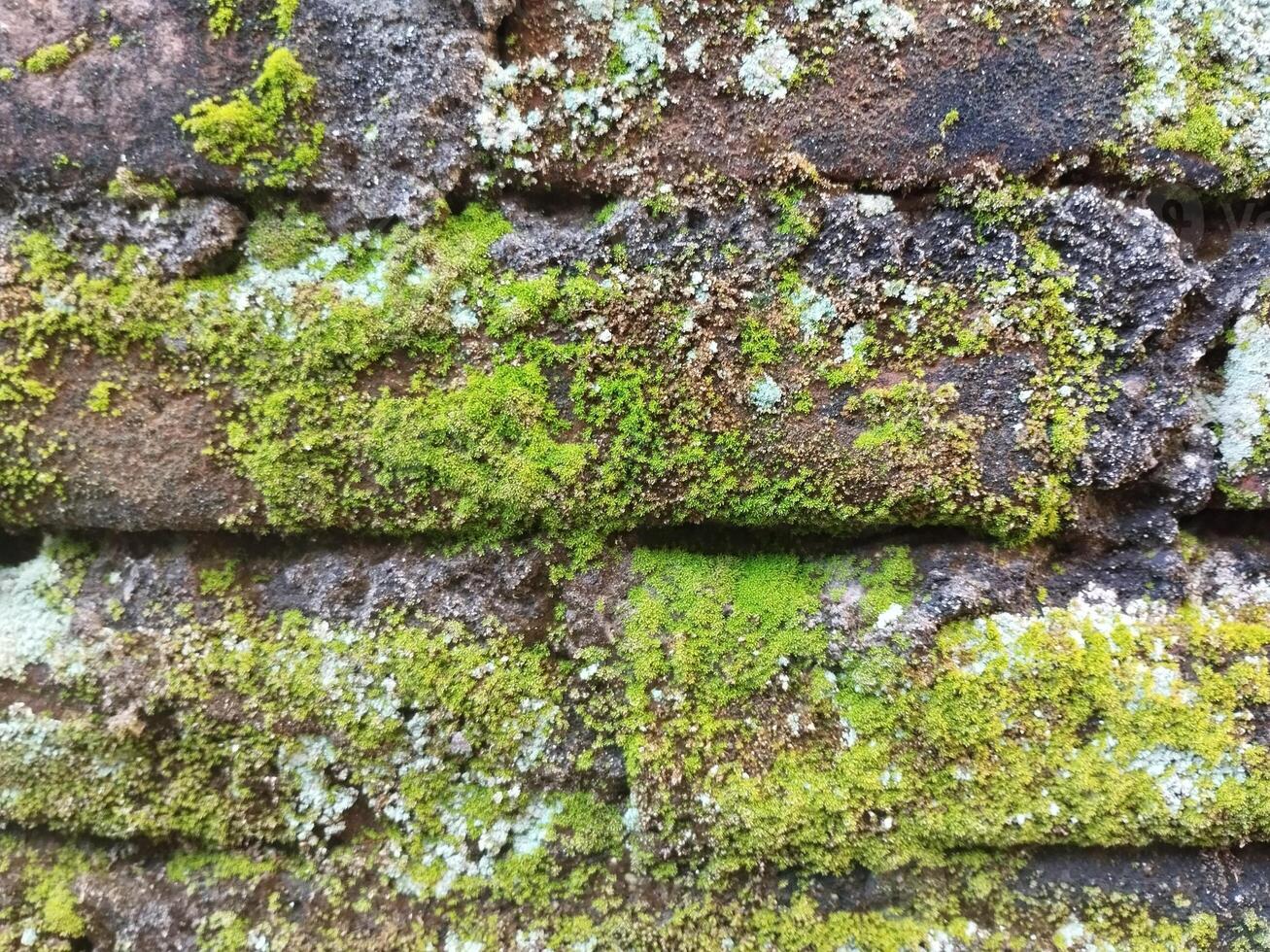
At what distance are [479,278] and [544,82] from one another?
19.0 inches

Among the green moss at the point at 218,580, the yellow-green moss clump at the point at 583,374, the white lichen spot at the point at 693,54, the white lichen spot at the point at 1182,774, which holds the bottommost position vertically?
the green moss at the point at 218,580

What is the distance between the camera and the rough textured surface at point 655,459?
176cm

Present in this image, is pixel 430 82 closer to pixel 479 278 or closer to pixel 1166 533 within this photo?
pixel 479 278

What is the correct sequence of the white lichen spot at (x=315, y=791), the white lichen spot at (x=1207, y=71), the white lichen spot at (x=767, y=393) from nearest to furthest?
the white lichen spot at (x=1207, y=71) → the white lichen spot at (x=767, y=393) → the white lichen spot at (x=315, y=791)

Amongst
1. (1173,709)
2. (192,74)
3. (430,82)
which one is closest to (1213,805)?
(1173,709)

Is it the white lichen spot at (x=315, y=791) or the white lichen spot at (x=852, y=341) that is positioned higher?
the white lichen spot at (x=852, y=341)

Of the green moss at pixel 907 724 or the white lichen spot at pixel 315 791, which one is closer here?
the green moss at pixel 907 724

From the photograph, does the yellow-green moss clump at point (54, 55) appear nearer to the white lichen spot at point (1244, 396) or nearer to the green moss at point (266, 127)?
the green moss at point (266, 127)

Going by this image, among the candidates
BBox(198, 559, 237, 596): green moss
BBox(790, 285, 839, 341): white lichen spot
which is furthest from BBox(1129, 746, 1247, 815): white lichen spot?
BBox(198, 559, 237, 596): green moss

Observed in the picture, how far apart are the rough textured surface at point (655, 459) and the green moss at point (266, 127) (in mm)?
12

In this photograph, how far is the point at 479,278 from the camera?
1.83 m

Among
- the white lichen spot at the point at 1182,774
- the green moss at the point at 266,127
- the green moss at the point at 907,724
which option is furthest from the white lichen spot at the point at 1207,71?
the green moss at the point at 266,127

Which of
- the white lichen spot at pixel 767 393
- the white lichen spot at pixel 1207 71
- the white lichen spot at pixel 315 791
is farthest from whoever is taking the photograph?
the white lichen spot at pixel 315 791

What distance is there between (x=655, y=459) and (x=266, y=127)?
3.95ft
